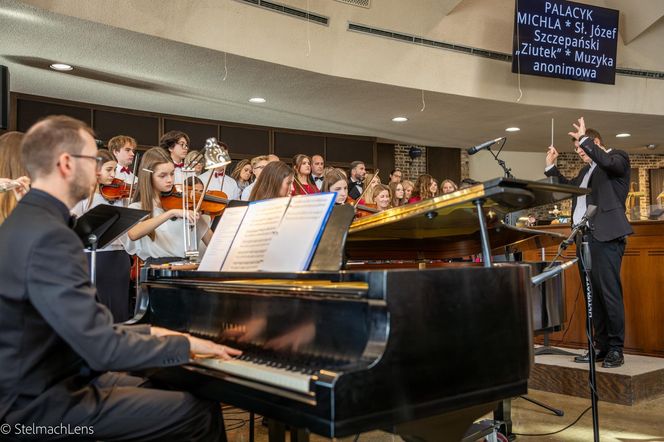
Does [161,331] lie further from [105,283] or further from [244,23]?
[244,23]

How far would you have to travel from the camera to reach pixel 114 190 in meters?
4.30

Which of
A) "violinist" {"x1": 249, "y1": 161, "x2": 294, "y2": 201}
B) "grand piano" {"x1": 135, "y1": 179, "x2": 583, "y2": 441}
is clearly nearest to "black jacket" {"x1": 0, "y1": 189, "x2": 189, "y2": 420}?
"grand piano" {"x1": 135, "y1": 179, "x2": 583, "y2": 441}

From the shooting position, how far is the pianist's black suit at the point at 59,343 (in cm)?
157

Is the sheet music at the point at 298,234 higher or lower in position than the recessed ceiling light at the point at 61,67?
lower

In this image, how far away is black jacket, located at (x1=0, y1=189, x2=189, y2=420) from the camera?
1564mm

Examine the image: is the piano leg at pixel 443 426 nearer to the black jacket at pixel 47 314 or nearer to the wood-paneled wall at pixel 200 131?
the black jacket at pixel 47 314

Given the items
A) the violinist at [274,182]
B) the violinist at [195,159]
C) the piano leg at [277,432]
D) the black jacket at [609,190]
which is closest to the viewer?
the piano leg at [277,432]

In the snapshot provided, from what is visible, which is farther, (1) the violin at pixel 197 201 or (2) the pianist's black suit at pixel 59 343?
(1) the violin at pixel 197 201

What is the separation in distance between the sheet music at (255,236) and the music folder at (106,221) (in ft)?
3.31

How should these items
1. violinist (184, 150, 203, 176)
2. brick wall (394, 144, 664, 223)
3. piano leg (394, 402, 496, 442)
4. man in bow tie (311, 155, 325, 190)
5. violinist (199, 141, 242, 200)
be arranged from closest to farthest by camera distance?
piano leg (394, 402, 496, 442)
violinist (184, 150, 203, 176)
violinist (199, 141, 242, 200)
man in bow tie (311, 155, 325, 190)
brick wall (394, 144, 664, 223)

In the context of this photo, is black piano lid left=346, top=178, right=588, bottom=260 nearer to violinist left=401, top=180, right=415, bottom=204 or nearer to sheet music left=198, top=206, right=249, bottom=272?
sheet music left=198, top=206, right=249, bottom=272

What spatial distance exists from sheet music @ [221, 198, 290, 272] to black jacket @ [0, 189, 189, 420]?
47 centimetres

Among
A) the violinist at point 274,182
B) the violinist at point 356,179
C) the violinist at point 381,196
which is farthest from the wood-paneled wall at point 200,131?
the violinist at point 274,182

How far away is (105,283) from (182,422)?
86.5 inches
